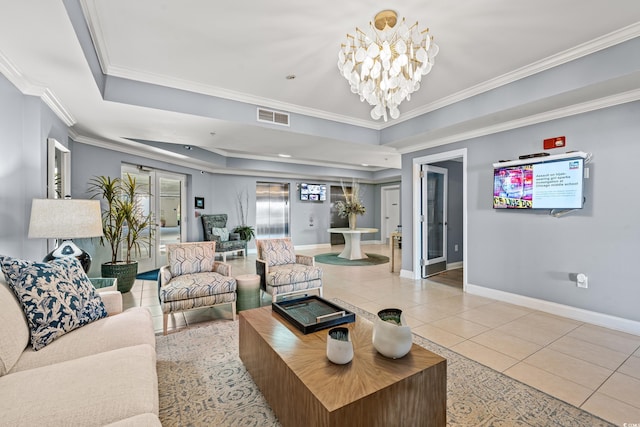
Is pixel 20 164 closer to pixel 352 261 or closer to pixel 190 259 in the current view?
pixel 190 259

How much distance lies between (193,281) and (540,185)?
4.15 metres

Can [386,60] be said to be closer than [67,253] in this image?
Yes

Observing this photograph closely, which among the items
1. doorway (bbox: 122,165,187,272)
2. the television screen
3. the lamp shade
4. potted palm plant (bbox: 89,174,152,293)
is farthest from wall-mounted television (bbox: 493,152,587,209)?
doorway (bbox: 122,165,187,272)

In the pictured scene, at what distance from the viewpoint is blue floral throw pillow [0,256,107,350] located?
1657 mm

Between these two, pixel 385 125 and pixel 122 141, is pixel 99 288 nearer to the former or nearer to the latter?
pixel 122 141

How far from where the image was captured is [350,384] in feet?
4.46

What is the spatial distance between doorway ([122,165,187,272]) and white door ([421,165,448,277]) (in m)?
4.98

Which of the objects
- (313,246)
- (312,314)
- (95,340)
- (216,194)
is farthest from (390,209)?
(95,340)

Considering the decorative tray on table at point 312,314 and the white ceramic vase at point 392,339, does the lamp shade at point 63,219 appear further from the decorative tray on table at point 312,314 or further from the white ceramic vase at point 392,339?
the white ceramic vase at point 392,339

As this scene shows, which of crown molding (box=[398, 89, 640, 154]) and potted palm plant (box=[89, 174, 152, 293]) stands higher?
crown molding (box=[398, 89, 640, 154])

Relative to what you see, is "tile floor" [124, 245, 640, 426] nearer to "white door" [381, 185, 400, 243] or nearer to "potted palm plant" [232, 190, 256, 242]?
"potted palm plant" [232, 190, 256, 242]

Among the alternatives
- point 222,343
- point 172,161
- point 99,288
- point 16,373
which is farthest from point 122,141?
point 16,373

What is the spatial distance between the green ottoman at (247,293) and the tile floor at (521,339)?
0.21 meters

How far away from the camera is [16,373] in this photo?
1.36 metres
